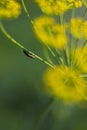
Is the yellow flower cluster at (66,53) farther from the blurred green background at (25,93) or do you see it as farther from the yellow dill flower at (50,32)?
the blurred green background at (25,93)

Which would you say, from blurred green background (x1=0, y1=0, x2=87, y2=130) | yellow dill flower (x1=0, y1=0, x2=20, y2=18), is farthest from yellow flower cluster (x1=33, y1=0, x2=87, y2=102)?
blurred green background (x1=0, y1=0, x2=87, y2=130)

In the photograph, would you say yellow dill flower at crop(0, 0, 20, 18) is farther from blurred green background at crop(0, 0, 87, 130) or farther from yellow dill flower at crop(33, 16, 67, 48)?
blurred green background at crop(0, 0, 87, 130)

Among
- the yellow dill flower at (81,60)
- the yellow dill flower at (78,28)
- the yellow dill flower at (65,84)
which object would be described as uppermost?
the yellow dill flower at (78,28)

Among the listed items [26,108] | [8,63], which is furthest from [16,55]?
[26,108]

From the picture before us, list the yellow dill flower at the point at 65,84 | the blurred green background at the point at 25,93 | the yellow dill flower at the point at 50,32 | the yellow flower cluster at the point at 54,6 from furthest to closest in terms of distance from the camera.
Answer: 1. the blurred green background at the point at 25,93
2. the yellow flower cluster at the point at 54,6
3. the yellow dill flower at the point at 50,32
4. the yellow dill flower at the point at 65,84

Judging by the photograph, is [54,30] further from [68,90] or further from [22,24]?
[22,24]

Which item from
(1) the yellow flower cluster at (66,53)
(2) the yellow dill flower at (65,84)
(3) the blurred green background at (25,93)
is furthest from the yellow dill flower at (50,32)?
(3) the blurred green background at (25,93)
